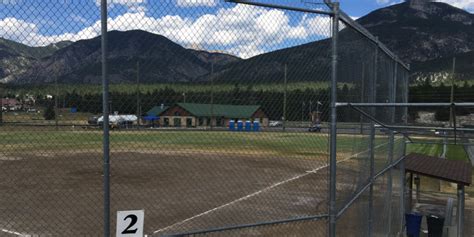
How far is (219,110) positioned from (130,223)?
58.7 inches

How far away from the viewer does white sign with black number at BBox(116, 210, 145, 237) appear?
367 cm

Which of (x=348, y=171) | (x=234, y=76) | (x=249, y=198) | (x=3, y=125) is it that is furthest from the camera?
(x=249, y=198)

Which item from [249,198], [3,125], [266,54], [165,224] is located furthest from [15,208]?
[266,54]

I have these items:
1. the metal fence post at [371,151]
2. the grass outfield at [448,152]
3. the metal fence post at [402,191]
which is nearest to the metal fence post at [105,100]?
the metal fence post at [371,151]

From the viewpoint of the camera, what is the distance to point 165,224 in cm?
995

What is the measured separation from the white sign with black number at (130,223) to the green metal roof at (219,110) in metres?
1.19

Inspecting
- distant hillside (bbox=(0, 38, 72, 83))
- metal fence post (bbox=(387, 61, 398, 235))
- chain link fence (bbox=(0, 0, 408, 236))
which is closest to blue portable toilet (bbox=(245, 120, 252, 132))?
chain link fence (bbox=(0, 0, 408, 236))

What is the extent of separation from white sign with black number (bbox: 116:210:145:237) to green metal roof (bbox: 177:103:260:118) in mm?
1194

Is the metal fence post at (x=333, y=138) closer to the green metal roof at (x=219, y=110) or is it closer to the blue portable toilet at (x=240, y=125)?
the green metal roof at (x=219, y=110)

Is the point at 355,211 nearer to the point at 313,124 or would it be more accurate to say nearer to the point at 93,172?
the point at 313,124

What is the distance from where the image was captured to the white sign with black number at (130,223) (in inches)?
145

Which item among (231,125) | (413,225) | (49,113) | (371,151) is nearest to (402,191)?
(413,225)

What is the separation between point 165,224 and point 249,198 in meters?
4.04

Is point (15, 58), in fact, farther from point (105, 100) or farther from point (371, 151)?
point (371, 151)
